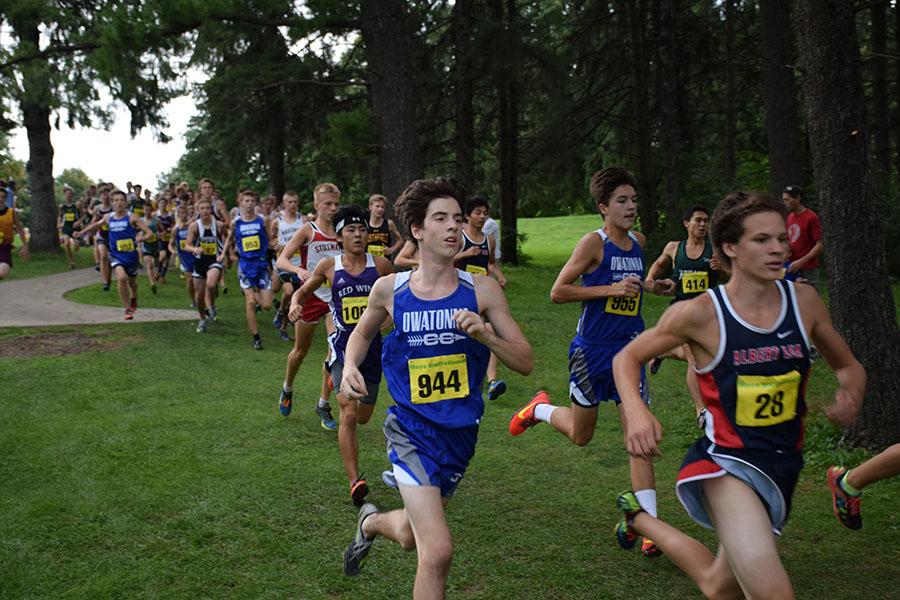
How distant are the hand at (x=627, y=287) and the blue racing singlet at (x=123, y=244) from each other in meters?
11.7

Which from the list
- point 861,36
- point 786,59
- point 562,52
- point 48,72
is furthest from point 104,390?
point 861,36

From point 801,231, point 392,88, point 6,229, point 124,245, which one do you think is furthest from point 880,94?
point 6,229

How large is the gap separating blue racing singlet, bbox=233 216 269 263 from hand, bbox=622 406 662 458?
10.4m

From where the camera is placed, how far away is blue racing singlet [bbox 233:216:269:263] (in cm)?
1333

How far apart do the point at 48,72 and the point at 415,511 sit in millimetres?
17958

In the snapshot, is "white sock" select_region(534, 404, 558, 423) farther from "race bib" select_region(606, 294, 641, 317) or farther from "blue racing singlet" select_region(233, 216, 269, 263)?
"blue racing singlet" select_region(233, 216, 269, 263)

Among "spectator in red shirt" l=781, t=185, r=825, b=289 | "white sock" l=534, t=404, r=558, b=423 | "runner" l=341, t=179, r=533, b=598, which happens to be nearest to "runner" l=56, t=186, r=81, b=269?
"spectator in red shirt" l=781, t=185, r=825, b=289

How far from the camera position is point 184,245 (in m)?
14.8

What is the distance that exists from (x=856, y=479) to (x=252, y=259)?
1006cm

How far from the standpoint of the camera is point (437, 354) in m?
4.29

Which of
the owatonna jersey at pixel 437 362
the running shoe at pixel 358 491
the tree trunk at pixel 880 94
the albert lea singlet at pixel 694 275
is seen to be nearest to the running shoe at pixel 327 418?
the running shoe at pixel 358 491

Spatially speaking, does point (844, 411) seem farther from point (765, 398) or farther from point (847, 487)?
point (847, 487)

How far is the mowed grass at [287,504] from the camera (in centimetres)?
507

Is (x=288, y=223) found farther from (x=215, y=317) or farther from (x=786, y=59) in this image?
(x=786, y=59)
